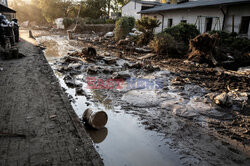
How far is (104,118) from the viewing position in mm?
4066

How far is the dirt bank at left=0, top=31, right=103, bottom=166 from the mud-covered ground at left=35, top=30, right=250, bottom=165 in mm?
1137

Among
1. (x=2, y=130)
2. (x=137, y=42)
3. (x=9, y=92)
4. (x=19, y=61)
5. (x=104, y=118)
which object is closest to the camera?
(x=2, y=130)

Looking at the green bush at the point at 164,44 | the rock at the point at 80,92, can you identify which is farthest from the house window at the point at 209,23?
the rock at the point at 80,92

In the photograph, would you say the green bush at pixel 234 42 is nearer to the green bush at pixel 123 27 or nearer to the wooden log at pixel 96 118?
the green bush at pixel 123 27

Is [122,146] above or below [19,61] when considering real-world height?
below

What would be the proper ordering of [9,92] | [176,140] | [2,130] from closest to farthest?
[2,130] → [176,140] → [9,92]

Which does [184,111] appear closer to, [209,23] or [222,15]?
[222,15]

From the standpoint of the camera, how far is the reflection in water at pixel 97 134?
382 centimetres

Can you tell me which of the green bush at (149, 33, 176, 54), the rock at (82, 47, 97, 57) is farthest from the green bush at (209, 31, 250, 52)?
the rock at (82, 47, 97, 57)

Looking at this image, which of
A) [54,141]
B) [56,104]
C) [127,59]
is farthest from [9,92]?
[127,59]

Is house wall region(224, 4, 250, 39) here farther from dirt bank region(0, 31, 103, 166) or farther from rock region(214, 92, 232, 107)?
dirt bank region(0, 31, 103, 166)

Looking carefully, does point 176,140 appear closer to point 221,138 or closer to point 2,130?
point 221,138

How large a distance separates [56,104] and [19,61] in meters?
5.74

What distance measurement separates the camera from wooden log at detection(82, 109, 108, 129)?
3943mm
